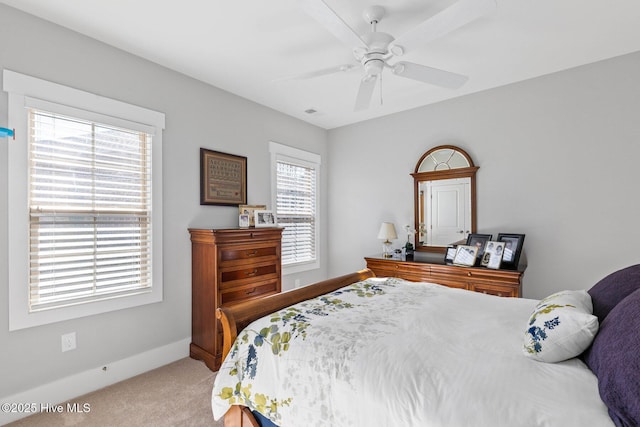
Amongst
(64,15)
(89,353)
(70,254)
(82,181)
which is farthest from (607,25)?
(89,353)

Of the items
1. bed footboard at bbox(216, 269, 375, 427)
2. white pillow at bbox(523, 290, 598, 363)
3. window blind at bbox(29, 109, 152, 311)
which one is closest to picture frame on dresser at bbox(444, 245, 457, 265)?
bed footboard at bbox(216, 269, 375, 427)

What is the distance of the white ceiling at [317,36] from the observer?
2.11m

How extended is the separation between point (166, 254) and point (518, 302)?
2.89 m

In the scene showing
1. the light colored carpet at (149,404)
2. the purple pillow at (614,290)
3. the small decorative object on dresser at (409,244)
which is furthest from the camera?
the small decorative object on dresser at (409,244)

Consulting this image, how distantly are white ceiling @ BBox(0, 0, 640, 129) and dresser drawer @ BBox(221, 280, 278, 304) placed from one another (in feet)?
6.94

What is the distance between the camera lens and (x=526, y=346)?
1.27 meters

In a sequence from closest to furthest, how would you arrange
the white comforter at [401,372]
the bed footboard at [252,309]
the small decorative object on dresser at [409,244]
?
the white comforter at [401,372] → the bed footboard at [252,309] → the small decorative object on dresser at [409,244]

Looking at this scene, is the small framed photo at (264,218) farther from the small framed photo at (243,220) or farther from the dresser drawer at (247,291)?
the dresser drawer at (247,291)

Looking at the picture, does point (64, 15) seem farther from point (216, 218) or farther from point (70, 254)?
point (216, 218)

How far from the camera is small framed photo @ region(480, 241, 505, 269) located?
3.10 m

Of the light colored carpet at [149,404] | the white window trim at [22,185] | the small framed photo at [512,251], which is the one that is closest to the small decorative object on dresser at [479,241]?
the small framed photo at [512,251]

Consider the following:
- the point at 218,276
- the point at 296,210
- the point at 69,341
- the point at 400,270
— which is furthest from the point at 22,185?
the point at 400,270

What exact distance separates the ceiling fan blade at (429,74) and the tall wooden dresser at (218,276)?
1.96 metres

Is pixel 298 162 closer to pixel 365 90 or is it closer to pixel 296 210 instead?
pixel 296 210
